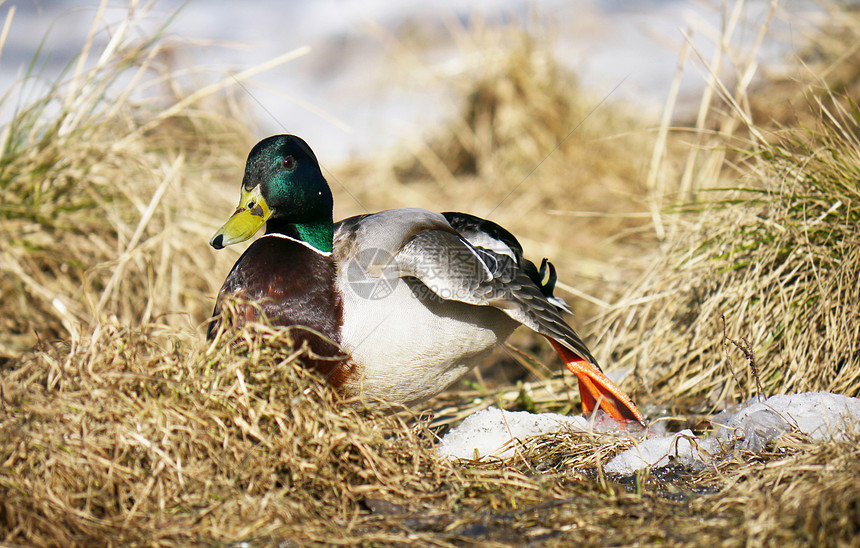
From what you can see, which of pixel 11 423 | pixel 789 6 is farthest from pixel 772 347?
pixel 789 6

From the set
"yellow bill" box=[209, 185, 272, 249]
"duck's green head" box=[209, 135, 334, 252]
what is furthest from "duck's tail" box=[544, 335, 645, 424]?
"yellow bill" box=[209, 185, 272, 249]

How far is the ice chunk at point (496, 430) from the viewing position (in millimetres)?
2373

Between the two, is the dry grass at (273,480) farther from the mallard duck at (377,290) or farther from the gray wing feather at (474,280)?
the gray wing feather at (474,280)

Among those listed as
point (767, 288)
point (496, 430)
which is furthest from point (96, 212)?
point (767, 288)

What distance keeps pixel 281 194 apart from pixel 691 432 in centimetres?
157

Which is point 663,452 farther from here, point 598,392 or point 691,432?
point 598,392

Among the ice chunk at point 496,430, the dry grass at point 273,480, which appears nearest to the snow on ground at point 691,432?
the ice chunk at point 496,430

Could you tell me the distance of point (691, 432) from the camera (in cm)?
233

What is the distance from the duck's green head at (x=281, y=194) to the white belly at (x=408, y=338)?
366 mm

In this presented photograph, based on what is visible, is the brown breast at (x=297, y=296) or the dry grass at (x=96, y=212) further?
the dry grass at (x=96, y=212)

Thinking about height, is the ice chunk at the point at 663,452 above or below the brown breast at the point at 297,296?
below

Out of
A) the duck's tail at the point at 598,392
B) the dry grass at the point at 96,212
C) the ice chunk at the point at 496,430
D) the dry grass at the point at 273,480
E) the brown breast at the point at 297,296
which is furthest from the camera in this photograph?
the dry grass at the point at 96,212

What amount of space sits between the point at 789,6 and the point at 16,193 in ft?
16.9

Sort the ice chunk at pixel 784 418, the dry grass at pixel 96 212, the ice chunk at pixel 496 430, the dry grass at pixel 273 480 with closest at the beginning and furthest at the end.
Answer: the dry grass at pixel 273 480 → the ice chunk at pixel 784 418 → the ice chunk at pixel 496 430 → the dry grass at pixel 96 212
